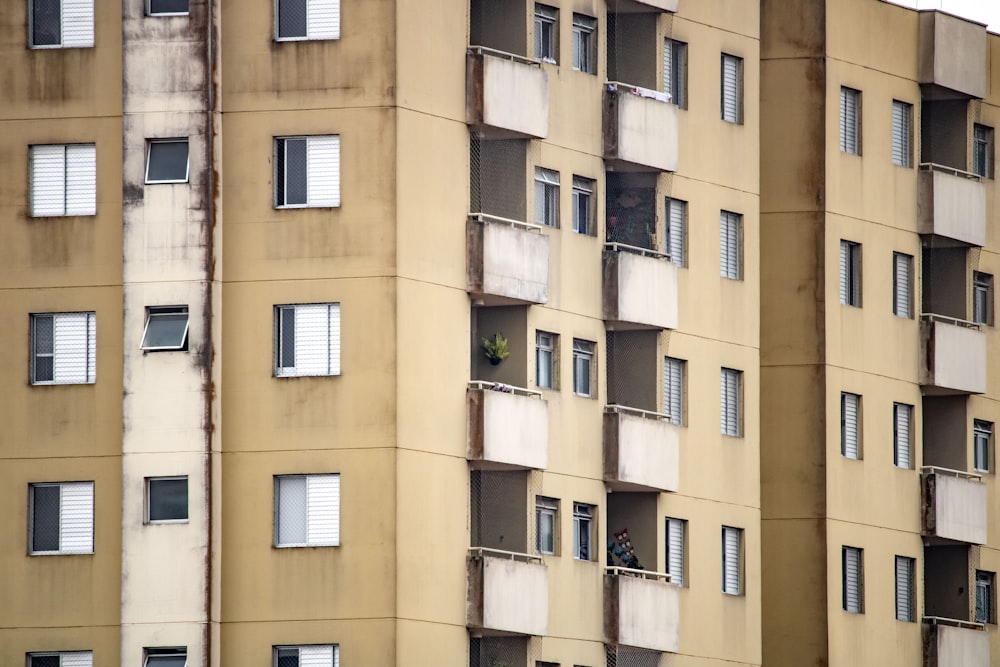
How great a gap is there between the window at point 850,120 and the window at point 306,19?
1807 centimetres

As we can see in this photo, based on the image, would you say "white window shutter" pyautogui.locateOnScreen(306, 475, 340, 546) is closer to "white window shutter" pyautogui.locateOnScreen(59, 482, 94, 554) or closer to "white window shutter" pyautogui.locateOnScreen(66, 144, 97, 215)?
"white window shutter" pyautogui.locateOnScreen(59, 482, 94, 554)

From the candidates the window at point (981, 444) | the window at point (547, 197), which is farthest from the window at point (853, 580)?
the window at point (547, 197)

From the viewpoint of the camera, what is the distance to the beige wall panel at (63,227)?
254 feet

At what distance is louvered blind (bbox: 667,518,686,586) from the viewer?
85.1 metres

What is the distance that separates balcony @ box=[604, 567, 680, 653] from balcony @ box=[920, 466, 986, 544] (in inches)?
430

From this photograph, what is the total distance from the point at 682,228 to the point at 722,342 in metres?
3.03

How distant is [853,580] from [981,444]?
733 cm

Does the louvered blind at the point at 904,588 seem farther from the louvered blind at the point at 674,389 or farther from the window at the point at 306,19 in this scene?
the window at the point at 306,19

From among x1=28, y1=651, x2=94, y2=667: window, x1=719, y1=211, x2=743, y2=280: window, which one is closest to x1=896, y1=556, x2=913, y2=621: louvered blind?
x1=719, y1=211, x2=743, y2=280: window

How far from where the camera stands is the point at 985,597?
3720 inches

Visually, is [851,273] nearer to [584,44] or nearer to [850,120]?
[850,120]

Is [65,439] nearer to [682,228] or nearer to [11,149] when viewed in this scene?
[11,149]

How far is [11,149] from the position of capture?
257ft

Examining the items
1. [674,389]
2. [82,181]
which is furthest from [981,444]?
[82,181]
